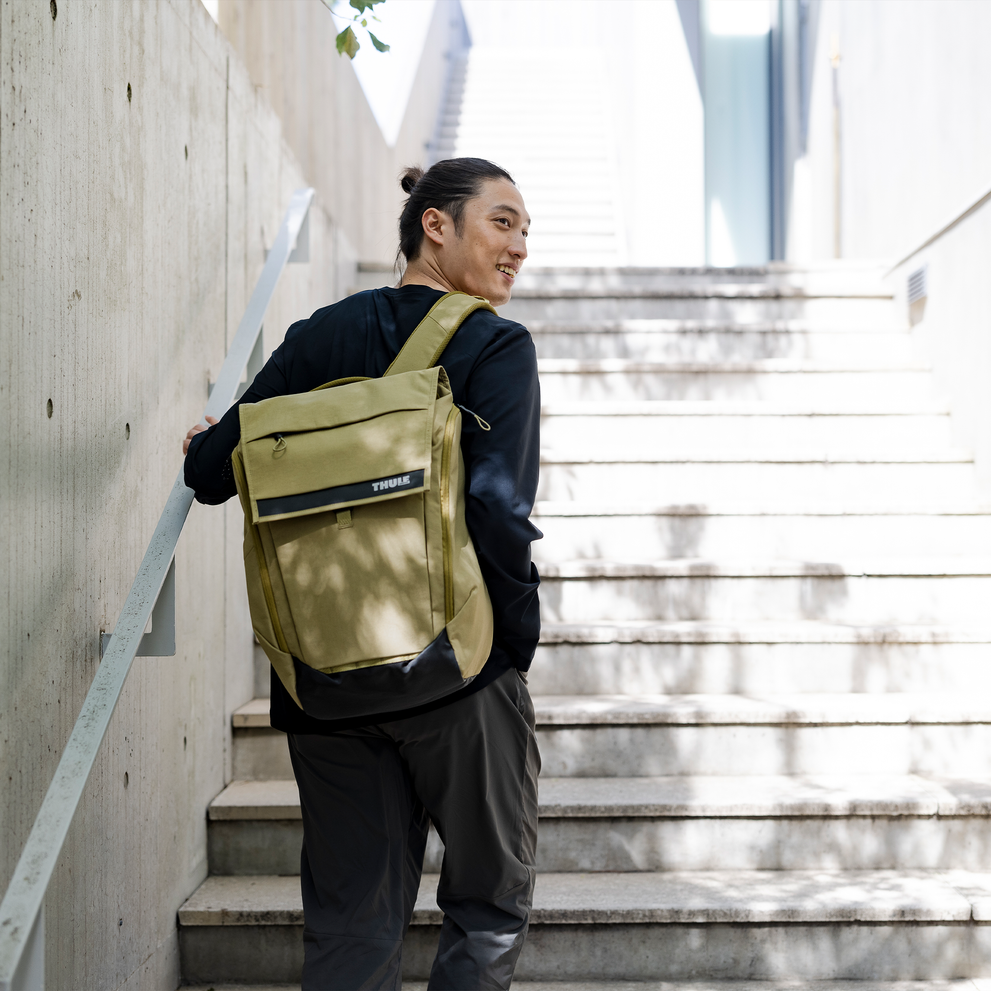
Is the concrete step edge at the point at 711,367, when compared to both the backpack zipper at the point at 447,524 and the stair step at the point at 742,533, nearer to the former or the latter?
the stair step at the point at 742,533

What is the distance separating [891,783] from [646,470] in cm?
123

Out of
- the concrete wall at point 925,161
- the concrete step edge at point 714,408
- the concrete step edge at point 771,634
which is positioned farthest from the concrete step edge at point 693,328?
the concrete step edge at point 771,634

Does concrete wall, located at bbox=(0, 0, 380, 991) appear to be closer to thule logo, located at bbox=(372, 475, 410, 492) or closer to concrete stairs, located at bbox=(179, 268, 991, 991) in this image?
concrete stairs, located at bbox=(179, 268, 991, 991)

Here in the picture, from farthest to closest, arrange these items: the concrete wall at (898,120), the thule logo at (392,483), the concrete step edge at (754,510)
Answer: the concrete wall at (898,120)
the concrete step edge at (754,510)
the thule logo at (392,483)

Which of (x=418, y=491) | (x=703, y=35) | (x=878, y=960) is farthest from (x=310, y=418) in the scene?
(x=703, y=35)

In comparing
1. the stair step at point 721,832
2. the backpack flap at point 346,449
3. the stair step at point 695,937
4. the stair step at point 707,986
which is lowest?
the stair step at point 707,986

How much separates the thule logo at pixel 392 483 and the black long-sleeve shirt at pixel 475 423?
3.5 inches

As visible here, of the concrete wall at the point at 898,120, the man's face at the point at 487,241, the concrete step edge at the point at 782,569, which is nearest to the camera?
the man's face at the point at 487,241

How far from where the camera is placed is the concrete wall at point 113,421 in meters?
1.21

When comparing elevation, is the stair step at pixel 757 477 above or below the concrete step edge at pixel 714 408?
below

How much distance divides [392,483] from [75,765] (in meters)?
A: 0.47

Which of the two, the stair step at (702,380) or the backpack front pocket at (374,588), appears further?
the stair step at (702,380)

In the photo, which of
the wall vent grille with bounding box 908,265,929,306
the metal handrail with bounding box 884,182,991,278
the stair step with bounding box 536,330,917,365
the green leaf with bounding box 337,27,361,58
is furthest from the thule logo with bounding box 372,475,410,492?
the wall vent grille with bounding box 908,265,929,306

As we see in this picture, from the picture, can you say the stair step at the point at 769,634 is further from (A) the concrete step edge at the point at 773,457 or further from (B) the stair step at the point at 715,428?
(B) the stair step at the point at 715,428
